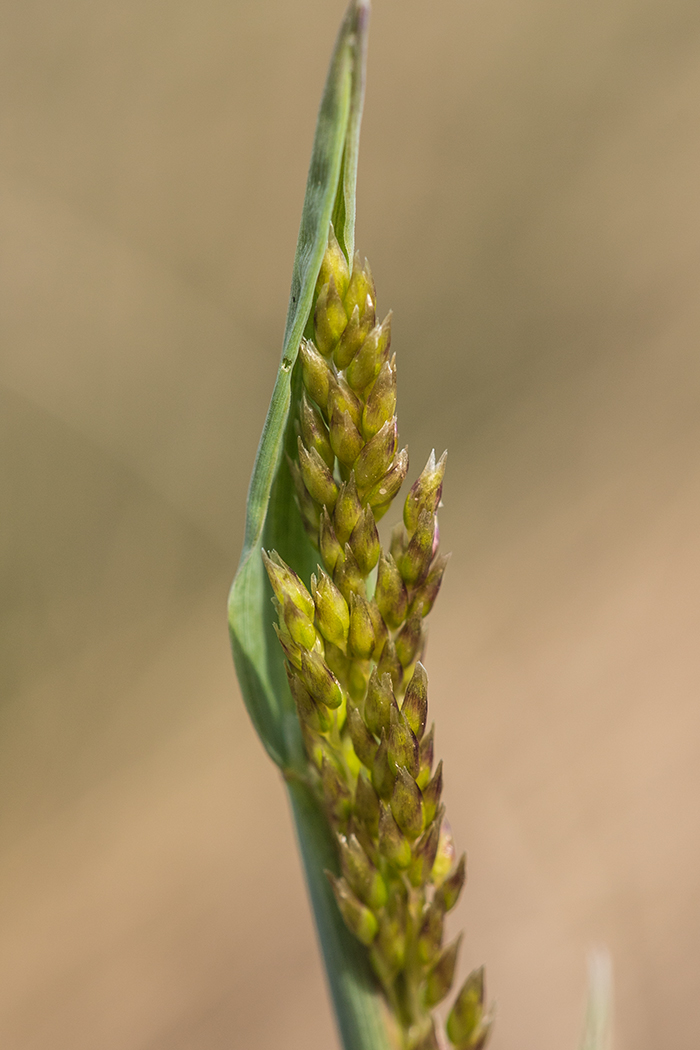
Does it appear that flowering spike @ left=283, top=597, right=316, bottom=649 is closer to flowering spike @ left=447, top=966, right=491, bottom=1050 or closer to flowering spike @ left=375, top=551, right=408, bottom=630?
flowering spike @ left=375, top=551, right=408, bottom=630

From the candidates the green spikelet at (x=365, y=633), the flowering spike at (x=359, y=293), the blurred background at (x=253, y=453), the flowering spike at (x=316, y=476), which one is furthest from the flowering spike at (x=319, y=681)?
the blurred background at (x=253, y=453)

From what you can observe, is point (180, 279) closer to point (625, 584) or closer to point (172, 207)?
point (172, 207)

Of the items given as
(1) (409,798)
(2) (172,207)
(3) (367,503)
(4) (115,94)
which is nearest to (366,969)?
(1) (409,798)

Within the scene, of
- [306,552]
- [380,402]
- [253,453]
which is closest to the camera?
[380,402]

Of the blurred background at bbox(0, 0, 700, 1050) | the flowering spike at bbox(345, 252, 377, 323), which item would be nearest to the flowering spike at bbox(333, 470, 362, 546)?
the flowering spike at bbox(345, 252, 377, 323)

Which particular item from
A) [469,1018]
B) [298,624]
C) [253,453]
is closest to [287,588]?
[298,624]

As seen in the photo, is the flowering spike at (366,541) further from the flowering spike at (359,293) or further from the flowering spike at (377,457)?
the flowering spike at (359,293)

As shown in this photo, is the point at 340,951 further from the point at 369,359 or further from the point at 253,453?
the point at 253,453
